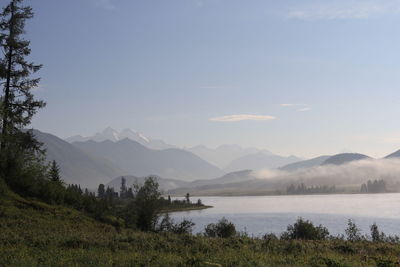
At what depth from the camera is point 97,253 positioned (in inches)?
746

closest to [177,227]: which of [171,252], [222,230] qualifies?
[222,230]

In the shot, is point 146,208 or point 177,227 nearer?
point 177,227

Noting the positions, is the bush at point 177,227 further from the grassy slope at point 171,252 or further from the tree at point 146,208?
the grassy slope at point 171,252

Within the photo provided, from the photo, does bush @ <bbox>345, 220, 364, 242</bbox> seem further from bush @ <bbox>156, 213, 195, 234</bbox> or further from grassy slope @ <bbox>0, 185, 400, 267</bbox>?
bush @ <bbox>156, 213, 195, 234</bbox>

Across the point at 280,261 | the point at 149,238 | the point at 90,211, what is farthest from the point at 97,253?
the point at 90,211

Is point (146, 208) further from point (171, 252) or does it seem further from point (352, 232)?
point (171, 252)

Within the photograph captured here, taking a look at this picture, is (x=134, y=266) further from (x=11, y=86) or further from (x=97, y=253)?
(x=11, y=86)

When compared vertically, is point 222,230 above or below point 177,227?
above

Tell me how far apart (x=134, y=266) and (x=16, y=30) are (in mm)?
45753

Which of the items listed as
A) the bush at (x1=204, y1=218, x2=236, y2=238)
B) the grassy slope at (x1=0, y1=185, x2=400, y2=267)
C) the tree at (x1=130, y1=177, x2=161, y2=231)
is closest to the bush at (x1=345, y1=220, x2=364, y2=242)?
the grassy slope at (x1=0, y1=185, x2=400, y2=267)

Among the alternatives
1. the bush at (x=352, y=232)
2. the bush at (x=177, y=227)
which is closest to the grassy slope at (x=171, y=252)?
the bush at (x=352, y=232)

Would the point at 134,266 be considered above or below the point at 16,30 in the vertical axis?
below

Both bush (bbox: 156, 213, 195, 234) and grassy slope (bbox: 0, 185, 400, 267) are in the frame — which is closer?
Answer: grassy slope (bbox: 0, 185, 400, 267)

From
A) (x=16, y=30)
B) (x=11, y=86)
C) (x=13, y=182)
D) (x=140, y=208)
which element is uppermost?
(x=16, y=30)
